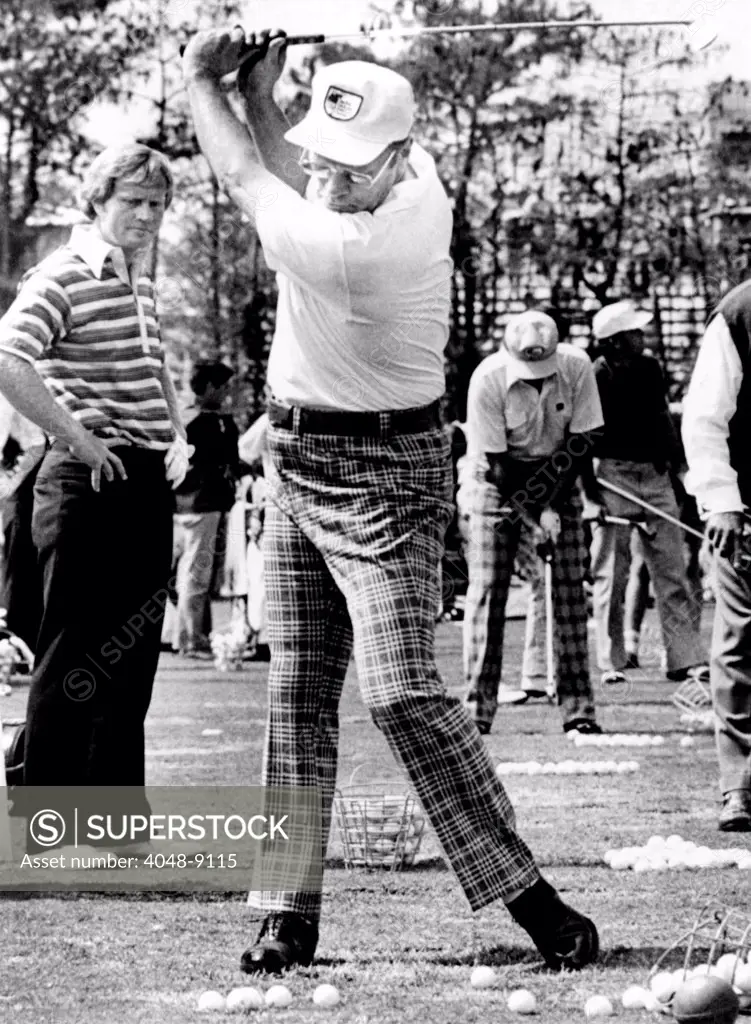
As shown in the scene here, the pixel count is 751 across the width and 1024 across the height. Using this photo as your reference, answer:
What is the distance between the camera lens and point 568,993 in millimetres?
4359

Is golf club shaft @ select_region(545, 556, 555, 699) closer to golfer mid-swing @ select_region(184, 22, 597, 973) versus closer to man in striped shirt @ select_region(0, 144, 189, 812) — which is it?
man in striped shirt @ select_region(0, 144, 189, 812)

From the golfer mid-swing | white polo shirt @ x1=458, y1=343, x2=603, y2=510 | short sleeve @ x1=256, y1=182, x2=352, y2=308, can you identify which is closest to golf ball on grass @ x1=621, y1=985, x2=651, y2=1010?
the golfer mid-swing

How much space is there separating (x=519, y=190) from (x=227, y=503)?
13.1 metres

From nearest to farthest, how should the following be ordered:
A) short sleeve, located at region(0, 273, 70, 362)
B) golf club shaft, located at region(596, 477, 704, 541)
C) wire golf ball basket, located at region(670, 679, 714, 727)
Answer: short sleeve, located at region(0, 273, 70, 362)
wire golf ball basket, located at region(670, 679, 714, 727)
golf club shaft, located at region(596, 477, 704, 541)

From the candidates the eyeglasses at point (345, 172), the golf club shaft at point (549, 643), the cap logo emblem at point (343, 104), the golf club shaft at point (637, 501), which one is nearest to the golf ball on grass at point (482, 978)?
the eyeglasses at point (345, 172)

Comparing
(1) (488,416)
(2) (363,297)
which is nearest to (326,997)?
(2) (363,297)

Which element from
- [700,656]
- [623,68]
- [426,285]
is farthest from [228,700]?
[623,68]

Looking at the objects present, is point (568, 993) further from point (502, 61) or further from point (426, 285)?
point (502, 61)

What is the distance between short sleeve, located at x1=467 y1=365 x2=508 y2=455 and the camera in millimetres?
10109

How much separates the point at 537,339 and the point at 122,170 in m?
4.22

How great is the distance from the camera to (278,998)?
168 inches

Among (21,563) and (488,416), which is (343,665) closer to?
(21,563)

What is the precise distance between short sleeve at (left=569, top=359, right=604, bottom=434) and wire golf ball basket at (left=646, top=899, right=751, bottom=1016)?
A: 5169 millimetres

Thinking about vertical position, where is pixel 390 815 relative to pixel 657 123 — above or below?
below
